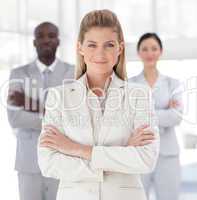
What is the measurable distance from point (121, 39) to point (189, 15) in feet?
3.84

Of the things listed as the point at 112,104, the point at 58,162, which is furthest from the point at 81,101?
the point at 58,162

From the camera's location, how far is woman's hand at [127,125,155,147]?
154cm

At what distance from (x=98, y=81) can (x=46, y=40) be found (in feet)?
3.53

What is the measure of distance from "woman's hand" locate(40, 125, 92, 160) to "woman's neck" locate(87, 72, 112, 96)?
23cm

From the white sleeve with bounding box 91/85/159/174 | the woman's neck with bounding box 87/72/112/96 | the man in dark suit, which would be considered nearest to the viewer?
the white sleeve with bounding box 91/85/159/174

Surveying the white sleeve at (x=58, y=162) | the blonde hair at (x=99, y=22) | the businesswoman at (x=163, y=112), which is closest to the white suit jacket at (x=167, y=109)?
the businesswoman at (x=163, y=112)

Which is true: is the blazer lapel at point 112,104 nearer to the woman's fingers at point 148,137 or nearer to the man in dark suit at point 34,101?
the woman's fingers at point 148,137

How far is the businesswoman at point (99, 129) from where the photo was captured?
1.51m

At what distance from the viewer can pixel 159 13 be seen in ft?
8.75

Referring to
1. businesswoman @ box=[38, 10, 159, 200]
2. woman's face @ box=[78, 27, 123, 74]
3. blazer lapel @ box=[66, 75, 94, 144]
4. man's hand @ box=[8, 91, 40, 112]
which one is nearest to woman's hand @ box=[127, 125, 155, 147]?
businesswoman @ box=[38, 10, 159, 200]

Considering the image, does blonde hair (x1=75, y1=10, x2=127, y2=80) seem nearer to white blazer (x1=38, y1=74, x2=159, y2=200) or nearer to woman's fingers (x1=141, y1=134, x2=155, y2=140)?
white blazer (x1=38, y1=74, x2=159, y2=200)

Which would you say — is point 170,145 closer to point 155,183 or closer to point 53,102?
point 155,183

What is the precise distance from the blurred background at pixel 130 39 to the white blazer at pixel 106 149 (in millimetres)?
1034

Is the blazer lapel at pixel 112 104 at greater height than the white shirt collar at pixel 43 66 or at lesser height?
lesser
